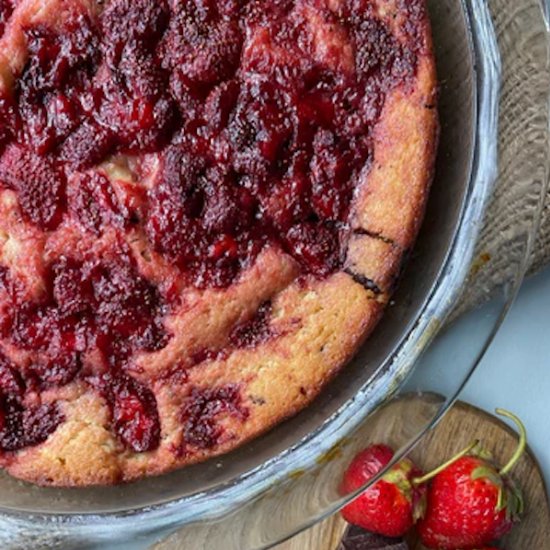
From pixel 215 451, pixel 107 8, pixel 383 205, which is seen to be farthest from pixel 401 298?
pixel 107 8

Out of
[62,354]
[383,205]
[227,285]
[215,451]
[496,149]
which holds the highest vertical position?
[496,149]

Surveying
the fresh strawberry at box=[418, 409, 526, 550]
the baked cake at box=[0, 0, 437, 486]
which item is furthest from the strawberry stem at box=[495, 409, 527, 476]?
the baked cake at box=[0, 0, 437, 486]

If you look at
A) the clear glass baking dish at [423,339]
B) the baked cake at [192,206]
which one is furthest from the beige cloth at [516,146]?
the baked cake at [192,206]

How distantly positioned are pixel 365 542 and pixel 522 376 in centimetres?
49

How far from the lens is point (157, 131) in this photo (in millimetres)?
1576

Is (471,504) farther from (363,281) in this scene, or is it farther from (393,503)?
(363,281)

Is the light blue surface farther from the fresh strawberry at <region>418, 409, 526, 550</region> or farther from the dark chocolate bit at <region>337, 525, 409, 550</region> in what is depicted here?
the dark chocolate bit at <region>337, 525, 409, 550</region>

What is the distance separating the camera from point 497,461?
83.8 inches

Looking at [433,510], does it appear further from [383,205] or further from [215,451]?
[383,205]

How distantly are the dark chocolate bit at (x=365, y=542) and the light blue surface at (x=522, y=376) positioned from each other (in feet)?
1.11

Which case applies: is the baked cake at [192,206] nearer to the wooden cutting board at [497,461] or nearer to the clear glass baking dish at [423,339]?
the clear glass baking dish at [423,339]

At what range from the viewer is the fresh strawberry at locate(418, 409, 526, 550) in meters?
2.06

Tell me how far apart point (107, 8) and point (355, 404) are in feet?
2.44

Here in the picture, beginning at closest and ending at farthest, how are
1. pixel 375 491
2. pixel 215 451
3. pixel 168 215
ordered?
pixel 168 215
pixel 215 451
pixel 375 491
